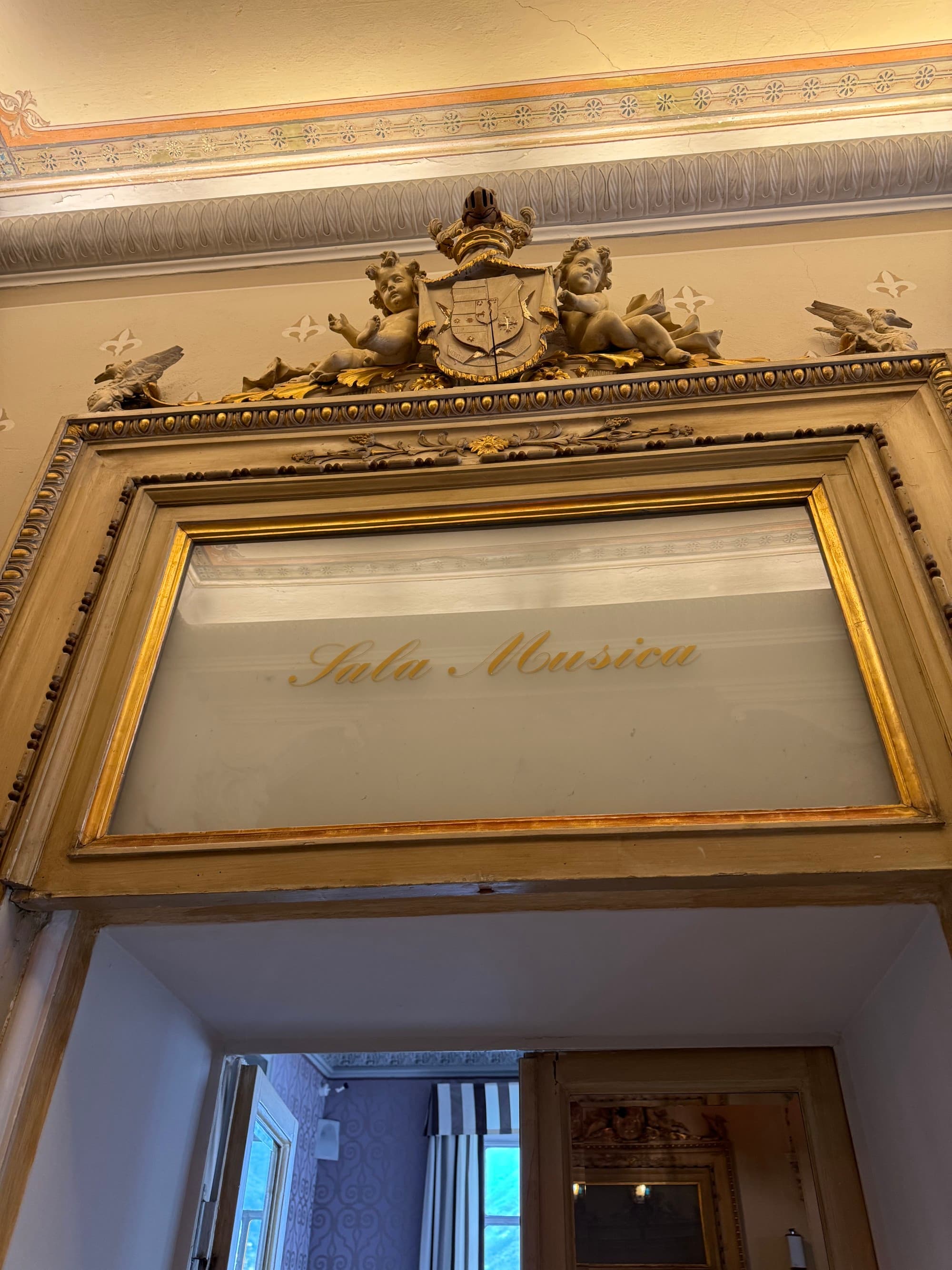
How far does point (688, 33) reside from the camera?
9.20 feet

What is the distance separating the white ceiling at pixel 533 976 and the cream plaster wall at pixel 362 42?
2.66 m

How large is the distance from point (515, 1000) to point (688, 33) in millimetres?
2827

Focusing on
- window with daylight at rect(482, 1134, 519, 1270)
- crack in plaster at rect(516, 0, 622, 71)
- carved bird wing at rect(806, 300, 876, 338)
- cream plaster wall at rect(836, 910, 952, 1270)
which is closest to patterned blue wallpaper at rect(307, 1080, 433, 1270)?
window with daylight at rect(482, 1134, 519, 1270)

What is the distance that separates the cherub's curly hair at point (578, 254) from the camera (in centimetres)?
206

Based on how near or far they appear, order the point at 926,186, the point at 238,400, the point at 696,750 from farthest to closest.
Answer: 1. the point at 926,186
2. the point at 238,400
3. the point at 696,750

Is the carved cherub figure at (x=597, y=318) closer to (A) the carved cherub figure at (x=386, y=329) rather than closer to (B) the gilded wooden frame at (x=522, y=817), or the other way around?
(A) the carved cherub figure at (x=386, y=329)

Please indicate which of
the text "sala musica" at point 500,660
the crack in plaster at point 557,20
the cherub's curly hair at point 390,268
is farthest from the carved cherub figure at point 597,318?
the crack in plaster at point 557,20

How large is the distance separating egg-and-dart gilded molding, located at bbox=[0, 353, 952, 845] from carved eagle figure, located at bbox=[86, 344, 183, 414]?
93 mm

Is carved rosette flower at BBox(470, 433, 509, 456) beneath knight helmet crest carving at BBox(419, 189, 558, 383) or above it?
beneath

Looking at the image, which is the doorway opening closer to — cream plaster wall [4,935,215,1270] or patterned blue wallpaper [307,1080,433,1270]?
patterned blue wallpaper [307,1080,433,1270]

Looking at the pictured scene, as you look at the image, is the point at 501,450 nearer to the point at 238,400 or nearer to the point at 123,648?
the point at 238,400

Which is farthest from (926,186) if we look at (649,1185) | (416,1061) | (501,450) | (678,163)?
(416,1061)

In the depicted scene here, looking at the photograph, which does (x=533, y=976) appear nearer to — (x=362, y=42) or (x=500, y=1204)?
(x=362, y=42)

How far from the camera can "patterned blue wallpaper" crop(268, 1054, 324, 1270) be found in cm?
541
